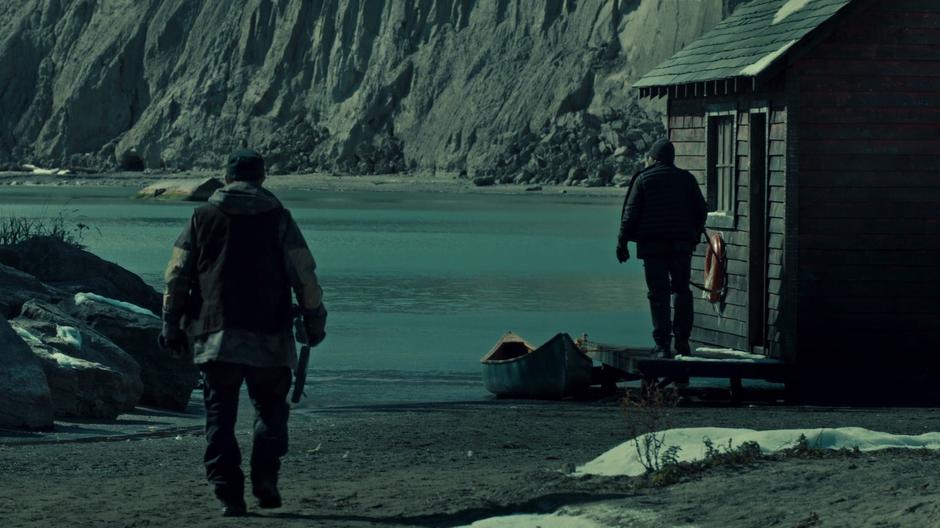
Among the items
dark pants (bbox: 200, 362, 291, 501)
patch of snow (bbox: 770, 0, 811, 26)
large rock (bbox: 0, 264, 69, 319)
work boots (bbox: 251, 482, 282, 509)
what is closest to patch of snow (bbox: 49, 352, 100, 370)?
large rock (bbox: 0, 264, 69, 319)

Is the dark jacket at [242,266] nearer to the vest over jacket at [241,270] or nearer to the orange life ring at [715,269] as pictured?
the vest over jacket at [241,270]

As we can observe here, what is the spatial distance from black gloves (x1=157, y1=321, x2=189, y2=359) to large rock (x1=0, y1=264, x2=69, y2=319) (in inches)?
269

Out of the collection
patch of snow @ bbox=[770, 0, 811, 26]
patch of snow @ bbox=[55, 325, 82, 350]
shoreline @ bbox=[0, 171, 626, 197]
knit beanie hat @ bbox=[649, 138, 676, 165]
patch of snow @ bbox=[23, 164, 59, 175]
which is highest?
patch of snow @ bbox=[770, 0, 811, 26]

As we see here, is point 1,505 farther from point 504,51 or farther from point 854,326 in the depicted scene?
point 504,51

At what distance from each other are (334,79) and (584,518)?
8265 centimetres

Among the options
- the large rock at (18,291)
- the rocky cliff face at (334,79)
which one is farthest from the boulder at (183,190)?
the large rock at (18,291)

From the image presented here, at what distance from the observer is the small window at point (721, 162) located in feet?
55.6

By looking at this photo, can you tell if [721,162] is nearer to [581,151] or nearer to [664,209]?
[664,209]

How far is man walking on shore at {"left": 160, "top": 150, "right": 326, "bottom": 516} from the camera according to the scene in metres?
8.63

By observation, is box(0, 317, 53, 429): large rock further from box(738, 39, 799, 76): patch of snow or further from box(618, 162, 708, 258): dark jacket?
box(738, 39, 799, 76): patch of snow

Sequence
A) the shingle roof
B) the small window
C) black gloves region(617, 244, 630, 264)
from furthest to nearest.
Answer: the small window → the shingle roof → black gloves region(617, 244, 630, 264)

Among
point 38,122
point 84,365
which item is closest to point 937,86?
point 84,365

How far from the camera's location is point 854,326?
51.6 feet

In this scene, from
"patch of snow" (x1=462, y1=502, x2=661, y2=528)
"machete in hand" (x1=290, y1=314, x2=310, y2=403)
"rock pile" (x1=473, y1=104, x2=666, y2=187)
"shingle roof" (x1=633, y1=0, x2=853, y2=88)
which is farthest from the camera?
"rock pile" (x1=473, y1=104, x2=666, y2=187)
